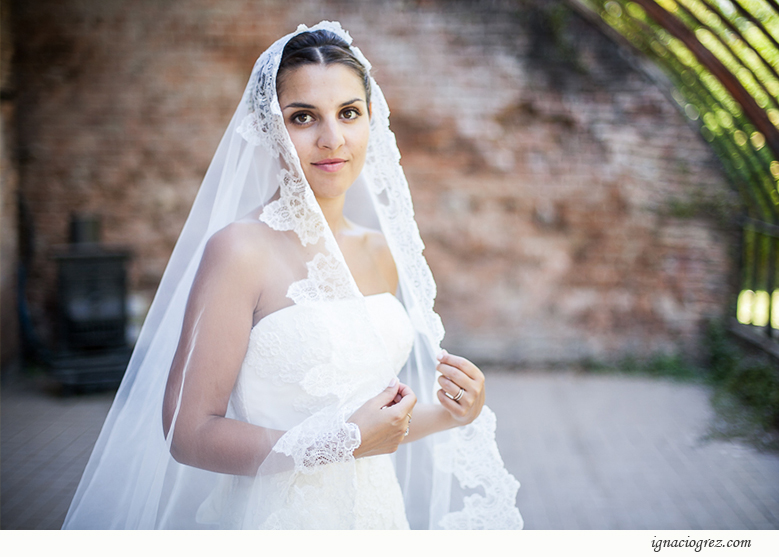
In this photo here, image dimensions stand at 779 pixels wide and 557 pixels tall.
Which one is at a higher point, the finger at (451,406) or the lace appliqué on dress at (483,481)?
the finger at (451,406)

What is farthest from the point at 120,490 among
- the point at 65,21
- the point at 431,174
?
the point at 65,21

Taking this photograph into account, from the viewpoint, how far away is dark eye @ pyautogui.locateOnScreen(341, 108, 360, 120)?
1.44 meters

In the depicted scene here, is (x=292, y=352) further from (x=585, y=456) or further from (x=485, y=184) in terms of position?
(x=485, y=184)

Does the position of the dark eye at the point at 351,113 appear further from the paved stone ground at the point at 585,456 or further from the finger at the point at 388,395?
the paved stone ground at the point at 585,456

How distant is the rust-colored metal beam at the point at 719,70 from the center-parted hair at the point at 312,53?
8.70ft

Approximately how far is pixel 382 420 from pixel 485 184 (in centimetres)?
386

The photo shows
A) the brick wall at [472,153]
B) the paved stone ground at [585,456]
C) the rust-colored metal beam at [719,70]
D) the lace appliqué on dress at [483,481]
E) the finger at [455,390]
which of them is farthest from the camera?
the brick wall at [472,153]

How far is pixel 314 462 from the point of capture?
4.12ft

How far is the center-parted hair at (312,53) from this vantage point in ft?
4.56

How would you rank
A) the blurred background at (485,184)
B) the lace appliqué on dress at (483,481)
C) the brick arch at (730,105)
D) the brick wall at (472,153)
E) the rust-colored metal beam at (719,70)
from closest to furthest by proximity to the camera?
the lace appliqué on dress at (483,481) → the rust-colored metal beam at (719,70) → the brick arch at (730,105) → the blurred background at (485,184) → the brick wall at (472,153)

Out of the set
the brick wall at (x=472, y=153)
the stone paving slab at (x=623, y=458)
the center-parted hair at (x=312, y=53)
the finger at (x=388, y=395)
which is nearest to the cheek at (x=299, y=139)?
the center-parted hair at (x=312, y=53)

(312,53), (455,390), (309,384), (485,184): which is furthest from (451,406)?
(485,184)

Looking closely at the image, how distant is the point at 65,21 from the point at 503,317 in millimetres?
4352
